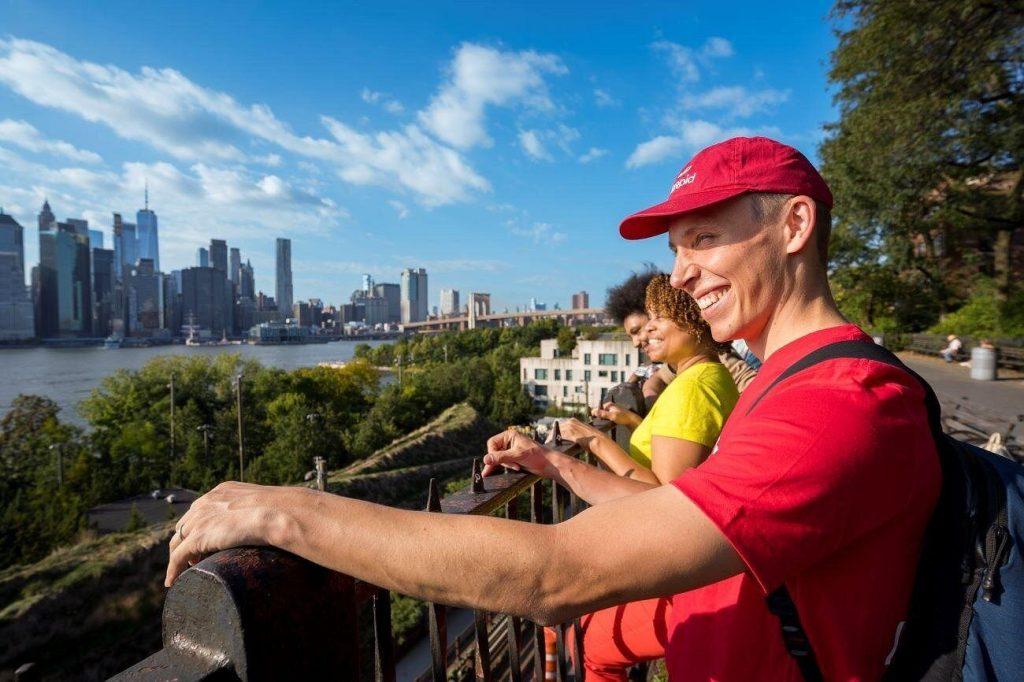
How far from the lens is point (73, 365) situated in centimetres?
8562

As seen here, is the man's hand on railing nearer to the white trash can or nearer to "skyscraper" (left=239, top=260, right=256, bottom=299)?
the white trash can

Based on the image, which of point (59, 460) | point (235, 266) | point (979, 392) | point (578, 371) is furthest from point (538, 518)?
point (235, 266)

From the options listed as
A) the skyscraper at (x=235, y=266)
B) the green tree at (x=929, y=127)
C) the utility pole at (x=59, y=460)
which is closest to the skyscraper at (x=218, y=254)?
the skyscraper at (x=235, y=266)

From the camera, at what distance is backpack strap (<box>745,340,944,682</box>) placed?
951 millimetres

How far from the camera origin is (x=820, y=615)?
956mm

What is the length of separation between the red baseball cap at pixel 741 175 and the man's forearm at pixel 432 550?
794 mm

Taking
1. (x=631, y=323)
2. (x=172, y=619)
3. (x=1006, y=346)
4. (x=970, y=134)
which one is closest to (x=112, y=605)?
(x=631, y=323)

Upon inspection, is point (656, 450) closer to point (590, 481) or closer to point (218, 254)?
point (590, 481)

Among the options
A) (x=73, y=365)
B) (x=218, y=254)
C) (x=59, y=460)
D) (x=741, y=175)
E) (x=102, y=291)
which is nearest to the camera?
(x=741, y=175)

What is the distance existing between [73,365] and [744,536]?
108993 millimetres

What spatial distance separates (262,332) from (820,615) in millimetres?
157809

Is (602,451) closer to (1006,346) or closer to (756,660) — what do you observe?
(756,660)

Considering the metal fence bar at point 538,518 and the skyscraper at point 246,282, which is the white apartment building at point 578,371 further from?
the skyscraper at point 246,282

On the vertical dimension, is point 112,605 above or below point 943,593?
below
